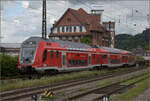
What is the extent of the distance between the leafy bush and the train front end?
2680 millimetres

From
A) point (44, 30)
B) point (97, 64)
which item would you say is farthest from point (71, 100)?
point (97, 64)

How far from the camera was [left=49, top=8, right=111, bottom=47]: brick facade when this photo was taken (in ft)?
218

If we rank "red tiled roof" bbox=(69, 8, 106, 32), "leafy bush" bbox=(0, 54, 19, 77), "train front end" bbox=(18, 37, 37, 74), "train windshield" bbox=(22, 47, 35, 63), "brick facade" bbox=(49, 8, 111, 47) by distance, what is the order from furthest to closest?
1. "red tiled roof" bbox=(69, 8, 106, 32)
2. "brick facade" bbox=(49, 8, 111, 47)
3. "leafy bush" bbox=(0, 54, 19, 77)
4. "train windshield" bbox=(22, 47, 35, 63)
5. "train front end" bbox=(18, 37, 37, 74)

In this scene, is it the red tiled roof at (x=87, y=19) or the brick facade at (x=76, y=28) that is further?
the red tiled roof at (x=87, y=19)

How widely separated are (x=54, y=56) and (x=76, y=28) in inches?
1757

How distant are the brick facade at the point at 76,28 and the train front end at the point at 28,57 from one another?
43092mm

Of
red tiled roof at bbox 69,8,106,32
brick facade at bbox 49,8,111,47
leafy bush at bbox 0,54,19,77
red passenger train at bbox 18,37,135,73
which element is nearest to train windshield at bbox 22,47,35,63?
red passenger train at bbox 18,37,135,73

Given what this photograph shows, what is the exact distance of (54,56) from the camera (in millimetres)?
23125

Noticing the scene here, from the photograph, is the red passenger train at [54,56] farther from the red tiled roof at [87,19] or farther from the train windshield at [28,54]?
the red tiled roof at [87,19]

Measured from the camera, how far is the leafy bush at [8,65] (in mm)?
23922

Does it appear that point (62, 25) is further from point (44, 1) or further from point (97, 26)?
point (44, 1)

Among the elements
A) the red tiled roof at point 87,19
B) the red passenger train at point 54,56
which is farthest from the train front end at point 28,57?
the red tiled roof at point 87,19

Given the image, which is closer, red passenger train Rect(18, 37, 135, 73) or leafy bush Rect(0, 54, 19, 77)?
red passenger train Rect(18, 37, 135, 73)

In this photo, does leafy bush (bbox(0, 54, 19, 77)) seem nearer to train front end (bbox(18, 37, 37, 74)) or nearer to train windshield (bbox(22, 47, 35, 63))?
train front end (bbox(18, 37, 37, 74))
